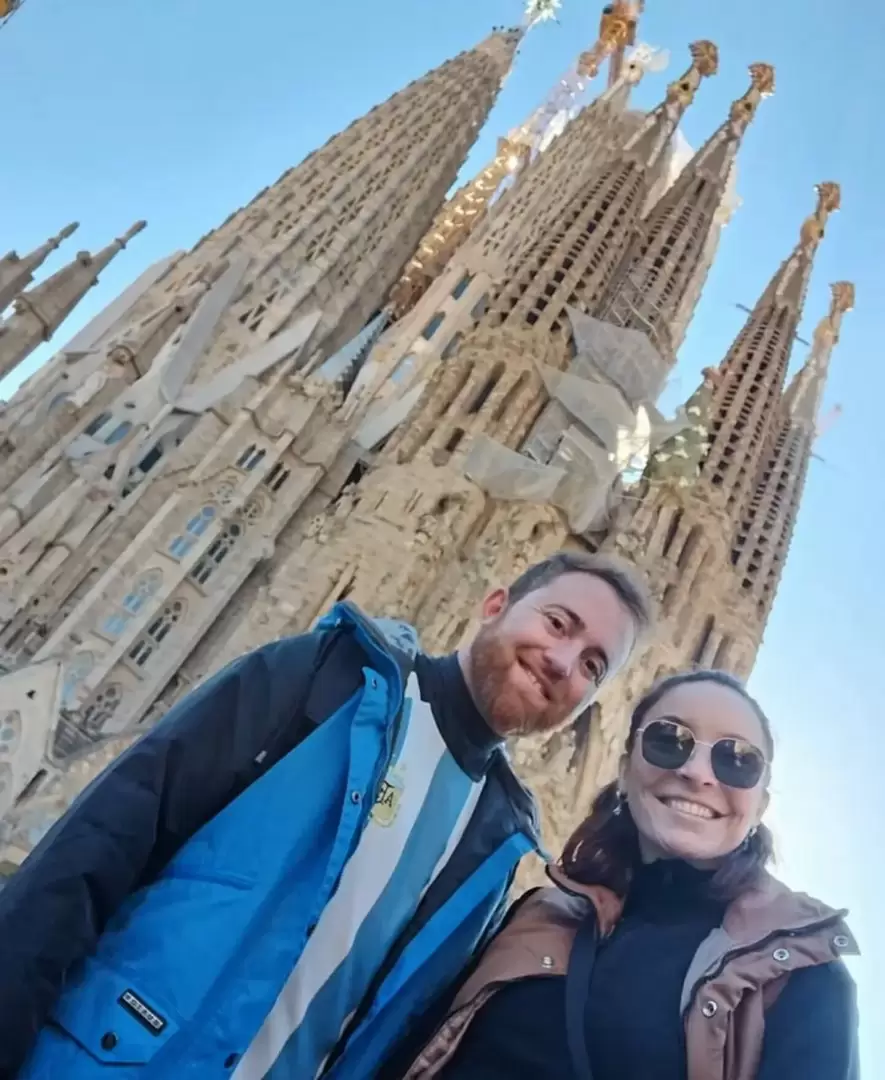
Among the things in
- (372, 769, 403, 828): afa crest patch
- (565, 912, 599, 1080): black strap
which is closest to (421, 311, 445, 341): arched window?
(372, 769, 403, 828): afa crest patch

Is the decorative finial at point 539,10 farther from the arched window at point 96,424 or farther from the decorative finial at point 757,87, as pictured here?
the arched window at point 96,424

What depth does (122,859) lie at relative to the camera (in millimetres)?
2020

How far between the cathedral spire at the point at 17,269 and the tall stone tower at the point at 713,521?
9.14 meters

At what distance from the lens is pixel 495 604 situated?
288 cm

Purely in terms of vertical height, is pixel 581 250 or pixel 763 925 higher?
pixel 581 250

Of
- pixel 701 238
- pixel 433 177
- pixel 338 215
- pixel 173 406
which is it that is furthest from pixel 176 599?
pixel 701 238

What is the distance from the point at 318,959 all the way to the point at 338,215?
770 inches

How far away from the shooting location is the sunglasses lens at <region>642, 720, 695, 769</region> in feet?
7.64

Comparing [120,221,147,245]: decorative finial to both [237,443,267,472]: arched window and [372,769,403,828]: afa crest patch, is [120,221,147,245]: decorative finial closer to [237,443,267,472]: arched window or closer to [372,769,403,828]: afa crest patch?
[237,443,267,472]: arched window

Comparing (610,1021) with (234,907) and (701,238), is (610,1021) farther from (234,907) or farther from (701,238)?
(701,238)

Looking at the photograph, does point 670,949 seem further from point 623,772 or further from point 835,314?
point 835,314

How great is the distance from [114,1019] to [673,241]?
70.5 ft

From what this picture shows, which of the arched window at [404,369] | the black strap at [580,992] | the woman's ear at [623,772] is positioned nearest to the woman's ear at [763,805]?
the woman's ear at [623,772]

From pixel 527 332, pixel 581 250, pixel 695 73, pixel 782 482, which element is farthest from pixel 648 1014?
pixel 695 73
